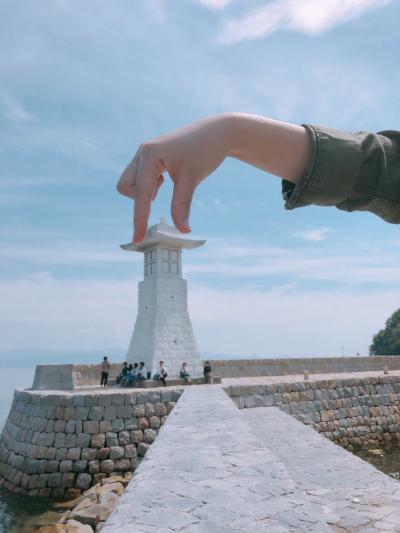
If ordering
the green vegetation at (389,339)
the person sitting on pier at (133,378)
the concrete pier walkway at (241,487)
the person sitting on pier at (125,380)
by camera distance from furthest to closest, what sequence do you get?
the green vegetation at (389,339), the person sitting on pier at (125,380), the person sitting on pier at (133,378), the concrete pier walkway at (241,487)

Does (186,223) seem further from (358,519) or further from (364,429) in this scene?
(364,429)

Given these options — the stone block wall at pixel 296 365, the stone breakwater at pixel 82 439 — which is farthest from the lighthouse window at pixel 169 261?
the stone breakwater at pixel 82 439

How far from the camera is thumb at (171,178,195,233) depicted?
5.41 feet

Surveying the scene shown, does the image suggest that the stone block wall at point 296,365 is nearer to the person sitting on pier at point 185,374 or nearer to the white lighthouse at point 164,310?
the white lighthouse at point 164,310

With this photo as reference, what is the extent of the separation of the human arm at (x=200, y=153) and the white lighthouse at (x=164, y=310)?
15623 millimetres

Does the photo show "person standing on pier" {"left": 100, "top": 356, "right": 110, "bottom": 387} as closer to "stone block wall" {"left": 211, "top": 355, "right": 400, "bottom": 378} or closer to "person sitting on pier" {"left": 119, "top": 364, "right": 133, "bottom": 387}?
"person sitting on pier" {"left": 119, "top": 364, "right": 133, "bottom": 387}

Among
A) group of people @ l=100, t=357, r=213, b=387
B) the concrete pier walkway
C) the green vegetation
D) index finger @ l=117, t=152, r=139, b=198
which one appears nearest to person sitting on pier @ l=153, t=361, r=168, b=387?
group of people @ l=100, t=357, r=213, b=387

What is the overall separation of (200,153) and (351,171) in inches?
22.4

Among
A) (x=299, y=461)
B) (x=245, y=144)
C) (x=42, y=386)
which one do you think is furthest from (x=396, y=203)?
(x=42, y=386)

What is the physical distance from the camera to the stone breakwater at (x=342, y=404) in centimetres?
1311

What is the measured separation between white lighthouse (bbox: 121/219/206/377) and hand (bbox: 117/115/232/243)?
15.6 meters

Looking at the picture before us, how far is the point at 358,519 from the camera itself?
4.05 metres

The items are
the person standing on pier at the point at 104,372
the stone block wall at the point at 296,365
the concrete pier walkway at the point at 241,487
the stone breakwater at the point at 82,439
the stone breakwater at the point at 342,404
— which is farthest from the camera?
the stone block wall at the point at 296,365

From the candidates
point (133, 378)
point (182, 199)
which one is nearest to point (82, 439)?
point (133, 378)
